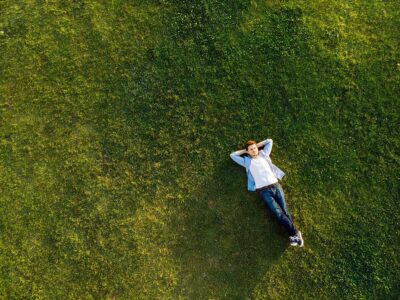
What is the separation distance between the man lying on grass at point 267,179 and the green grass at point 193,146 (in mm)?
264

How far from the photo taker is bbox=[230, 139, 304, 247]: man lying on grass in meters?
6.93

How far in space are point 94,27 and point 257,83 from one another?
330 cm

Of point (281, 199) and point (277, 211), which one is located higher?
point (281, 199)

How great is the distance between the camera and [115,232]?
721 cm

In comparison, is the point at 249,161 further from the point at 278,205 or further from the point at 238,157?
the point at 278,205

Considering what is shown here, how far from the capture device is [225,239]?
23.7 ft

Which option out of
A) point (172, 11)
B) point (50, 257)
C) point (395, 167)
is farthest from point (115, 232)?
point (395, 167)

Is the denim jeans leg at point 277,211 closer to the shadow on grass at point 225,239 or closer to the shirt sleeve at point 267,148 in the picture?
the shadow on grass at point 225,239

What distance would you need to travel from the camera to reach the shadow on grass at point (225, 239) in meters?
7.11

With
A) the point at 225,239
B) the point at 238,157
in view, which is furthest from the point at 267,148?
the point at 225,239

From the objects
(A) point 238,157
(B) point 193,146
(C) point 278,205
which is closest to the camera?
(C) point 278,205

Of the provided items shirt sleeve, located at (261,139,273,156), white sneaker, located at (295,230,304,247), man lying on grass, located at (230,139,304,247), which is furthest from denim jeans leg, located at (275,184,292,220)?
shirt sleeve, located at (261,139,273,156)

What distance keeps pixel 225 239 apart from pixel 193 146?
1794mm

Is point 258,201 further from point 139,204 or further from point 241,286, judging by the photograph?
point 139,204
